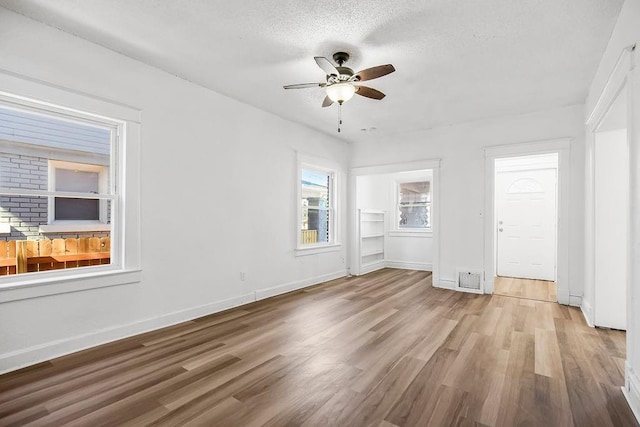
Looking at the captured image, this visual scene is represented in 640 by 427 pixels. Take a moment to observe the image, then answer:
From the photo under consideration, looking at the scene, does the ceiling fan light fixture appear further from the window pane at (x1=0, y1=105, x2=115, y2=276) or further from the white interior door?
the white interior door

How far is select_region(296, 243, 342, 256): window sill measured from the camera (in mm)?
5294

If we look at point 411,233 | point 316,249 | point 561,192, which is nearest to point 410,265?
point 411,233

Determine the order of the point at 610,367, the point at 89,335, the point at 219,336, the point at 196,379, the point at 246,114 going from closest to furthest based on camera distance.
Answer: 1. the point at 196,379
2. the point at 610,367
3. the point at 89,335
4. the point at 219,336
5. the point at 246,114

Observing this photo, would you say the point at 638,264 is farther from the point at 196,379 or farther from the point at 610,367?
the point at 196,379

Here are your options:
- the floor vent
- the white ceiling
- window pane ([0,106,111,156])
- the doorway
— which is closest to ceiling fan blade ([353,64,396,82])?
the white ceiling

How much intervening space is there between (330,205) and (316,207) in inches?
17.6

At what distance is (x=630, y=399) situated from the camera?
203 cm

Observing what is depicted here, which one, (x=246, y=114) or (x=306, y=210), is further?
(x=306, y=210)

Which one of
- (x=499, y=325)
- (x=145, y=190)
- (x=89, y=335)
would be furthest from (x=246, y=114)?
(x=499, y=325)

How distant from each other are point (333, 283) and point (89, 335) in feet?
12.1

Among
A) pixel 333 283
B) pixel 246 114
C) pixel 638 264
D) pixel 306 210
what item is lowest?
pixel 333 283

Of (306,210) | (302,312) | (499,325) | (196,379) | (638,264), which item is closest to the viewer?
(638,264)

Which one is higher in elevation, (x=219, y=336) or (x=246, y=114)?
(x=246, y=114)

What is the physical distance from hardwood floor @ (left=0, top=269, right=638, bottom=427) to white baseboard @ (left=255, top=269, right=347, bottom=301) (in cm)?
73
